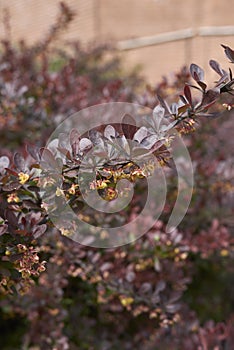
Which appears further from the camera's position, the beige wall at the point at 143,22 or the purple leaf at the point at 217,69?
the beige wall at the point at 143,22

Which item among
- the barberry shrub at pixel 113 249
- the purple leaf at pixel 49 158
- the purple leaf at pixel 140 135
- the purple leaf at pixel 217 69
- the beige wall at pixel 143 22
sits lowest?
the beige wall at pixel 143 22

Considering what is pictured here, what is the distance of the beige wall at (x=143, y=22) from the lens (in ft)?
33.1

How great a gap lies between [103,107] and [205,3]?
8.94 m

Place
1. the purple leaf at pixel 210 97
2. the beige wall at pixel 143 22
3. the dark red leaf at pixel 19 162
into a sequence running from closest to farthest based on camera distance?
the purple leaf at pixel 210 97 → the dark red leaf at pixel 19 162 → the beige wall at pixel 143 22

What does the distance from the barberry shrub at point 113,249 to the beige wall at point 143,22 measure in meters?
6.99

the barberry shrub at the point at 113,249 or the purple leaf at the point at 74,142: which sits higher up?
the purple leaf at the point at 74,142

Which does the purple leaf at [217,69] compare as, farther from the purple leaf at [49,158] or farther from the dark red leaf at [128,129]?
the purple leaf at [49,158]

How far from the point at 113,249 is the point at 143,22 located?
33.4 ft

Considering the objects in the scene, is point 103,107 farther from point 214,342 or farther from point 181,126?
point 181,126

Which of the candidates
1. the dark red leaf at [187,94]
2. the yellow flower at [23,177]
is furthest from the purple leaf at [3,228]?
the dark red leaf at [187,94]

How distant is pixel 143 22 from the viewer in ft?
37.8

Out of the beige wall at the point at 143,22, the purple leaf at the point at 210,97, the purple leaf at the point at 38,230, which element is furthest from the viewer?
the beige wall at the point at 143,22

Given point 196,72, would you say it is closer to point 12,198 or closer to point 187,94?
point 187,94

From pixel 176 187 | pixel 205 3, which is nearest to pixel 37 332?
pixel 176 187
